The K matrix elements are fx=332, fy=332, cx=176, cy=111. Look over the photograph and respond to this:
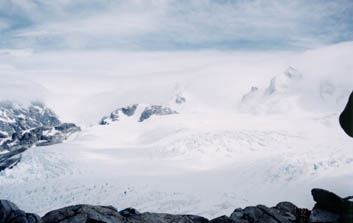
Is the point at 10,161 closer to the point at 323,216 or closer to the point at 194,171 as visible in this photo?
the point at 194,171

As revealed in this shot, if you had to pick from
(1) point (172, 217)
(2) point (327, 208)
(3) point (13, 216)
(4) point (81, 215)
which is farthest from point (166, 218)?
(2) point (327, 208)


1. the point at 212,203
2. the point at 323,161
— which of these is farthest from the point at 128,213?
the point at 323,161

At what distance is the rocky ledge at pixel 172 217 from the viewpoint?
20.1 ft

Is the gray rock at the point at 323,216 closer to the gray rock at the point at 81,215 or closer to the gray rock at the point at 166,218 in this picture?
the gray rock at the point at 81,215

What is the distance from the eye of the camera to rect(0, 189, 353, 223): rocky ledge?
6.13 meters

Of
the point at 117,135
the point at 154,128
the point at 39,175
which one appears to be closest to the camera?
the point at 39,175

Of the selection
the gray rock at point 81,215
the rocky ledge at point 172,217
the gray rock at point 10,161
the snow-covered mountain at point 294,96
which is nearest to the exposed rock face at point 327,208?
the rocky ledge at point 172,217

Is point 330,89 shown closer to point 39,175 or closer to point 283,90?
point 283,90

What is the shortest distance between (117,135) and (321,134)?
48523mm

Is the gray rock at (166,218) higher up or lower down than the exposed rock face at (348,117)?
lower down

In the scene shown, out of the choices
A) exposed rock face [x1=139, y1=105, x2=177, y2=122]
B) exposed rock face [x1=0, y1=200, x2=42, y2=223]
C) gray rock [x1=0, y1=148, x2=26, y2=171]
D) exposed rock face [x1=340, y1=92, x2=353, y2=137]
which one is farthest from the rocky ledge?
Answer: exposed rock face [x1=139, y1=105, x2=177, y2=122]

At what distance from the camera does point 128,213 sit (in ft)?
41.8

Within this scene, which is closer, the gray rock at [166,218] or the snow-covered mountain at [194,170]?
the gray rock at [166,218]

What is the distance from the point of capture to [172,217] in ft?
44.2
